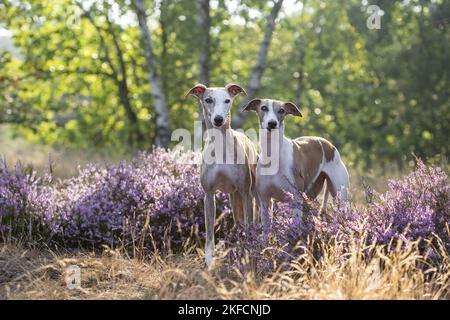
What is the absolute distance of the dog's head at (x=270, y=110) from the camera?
20.3ft

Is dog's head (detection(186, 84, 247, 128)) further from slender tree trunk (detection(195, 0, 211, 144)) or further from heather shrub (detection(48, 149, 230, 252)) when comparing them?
slender tree trunk (detection(195, 0, 211, 144))

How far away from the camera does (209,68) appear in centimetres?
1379

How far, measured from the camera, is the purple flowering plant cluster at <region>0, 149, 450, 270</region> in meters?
5.41

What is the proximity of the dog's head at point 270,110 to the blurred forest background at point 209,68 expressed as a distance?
614 centimetres

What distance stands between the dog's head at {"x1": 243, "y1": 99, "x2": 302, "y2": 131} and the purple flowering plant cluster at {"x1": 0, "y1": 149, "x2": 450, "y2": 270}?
87cm

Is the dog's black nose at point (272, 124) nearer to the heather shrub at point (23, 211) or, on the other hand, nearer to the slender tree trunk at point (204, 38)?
the heather shrub at point (23, 211)

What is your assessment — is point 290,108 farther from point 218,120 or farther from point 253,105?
point 218,120

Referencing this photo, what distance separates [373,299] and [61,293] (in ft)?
8.17

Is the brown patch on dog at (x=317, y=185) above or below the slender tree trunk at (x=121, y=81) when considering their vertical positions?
below

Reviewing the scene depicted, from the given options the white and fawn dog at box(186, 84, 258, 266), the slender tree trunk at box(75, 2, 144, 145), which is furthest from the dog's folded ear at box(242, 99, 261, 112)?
the slender tree trunk at box(75, 2, 144, 145)

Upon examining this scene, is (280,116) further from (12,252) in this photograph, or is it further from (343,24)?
(343,24)

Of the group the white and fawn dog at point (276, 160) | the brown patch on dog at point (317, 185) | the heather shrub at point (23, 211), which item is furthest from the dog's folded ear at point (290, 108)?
the heather shrub at point (23, 211)
